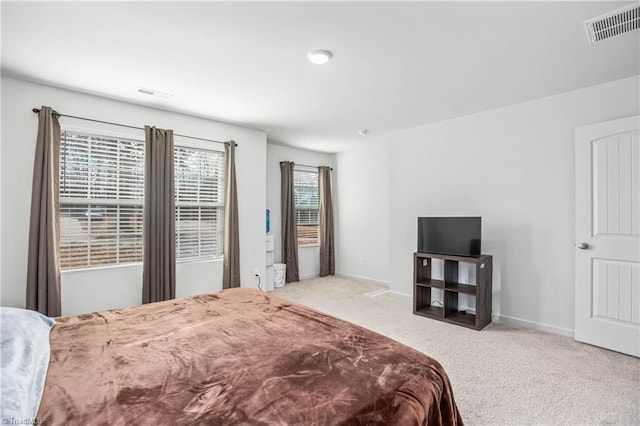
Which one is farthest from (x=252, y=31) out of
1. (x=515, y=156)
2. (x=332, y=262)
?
(x=332, y=262)

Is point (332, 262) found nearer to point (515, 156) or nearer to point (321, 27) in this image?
point (515, 156)

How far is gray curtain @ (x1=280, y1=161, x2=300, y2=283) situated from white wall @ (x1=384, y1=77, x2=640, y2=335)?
7.90 ft

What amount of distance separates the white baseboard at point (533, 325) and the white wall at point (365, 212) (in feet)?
6.66

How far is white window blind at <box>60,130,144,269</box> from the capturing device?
124 inches

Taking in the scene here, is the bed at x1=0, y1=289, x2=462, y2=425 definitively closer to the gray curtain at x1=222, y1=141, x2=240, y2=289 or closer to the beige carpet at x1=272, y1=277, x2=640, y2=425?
the beige carpet at x1=272, y1=277, x2=640, y2=425

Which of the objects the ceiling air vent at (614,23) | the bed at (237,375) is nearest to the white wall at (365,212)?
the ceiling air vent at (614,23)

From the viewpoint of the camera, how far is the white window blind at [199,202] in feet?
13.0

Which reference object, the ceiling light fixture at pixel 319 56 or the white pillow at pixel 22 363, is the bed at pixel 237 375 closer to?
the white pillow at pixel 22 363

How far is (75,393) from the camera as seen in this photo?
3.58 feet

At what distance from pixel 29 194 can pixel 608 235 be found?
5406mm

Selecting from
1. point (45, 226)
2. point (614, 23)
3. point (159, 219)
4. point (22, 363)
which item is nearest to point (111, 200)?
point (159, 219)

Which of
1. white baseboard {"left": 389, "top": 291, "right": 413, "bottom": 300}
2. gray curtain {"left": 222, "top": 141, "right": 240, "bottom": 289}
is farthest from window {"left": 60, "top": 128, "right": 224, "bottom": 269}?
white baseboard {"left": 389, "top": 291, "right": 413, "bottom": 300}

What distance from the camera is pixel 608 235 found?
286 cm

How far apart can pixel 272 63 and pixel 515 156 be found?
114 inches
